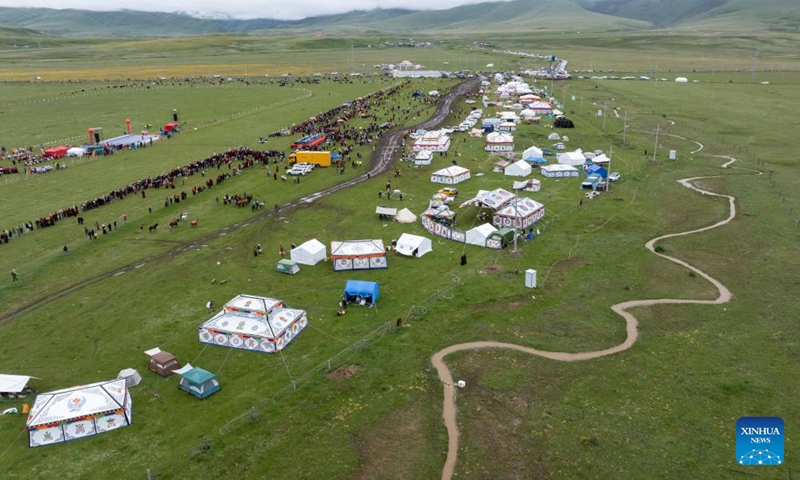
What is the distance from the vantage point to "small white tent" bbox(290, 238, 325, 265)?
54.5m

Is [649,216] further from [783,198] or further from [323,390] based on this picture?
[323,390]

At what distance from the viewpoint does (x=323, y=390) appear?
116 ft

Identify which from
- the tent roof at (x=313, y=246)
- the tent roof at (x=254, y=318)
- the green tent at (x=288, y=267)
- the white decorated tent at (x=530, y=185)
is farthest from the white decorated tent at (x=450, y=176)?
the tent roof at (x=254, y=318)

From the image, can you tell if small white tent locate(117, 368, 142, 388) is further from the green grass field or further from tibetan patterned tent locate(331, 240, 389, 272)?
tibetan patterned tent locate(331, 240, 389, 272)

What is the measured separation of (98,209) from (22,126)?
77.9 meters

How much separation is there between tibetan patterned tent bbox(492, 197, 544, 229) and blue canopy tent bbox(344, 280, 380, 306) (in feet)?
69.2

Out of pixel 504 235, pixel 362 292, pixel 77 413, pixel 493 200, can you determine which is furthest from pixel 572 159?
pixel 77 413

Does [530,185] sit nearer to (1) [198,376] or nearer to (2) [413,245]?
(2) [413,245]

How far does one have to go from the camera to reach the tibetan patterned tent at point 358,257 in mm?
53156

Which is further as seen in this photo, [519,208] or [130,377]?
[519,208]

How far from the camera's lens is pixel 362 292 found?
46281 millimetres

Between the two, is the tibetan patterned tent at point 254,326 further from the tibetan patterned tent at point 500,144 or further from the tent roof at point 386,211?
the tibetan patterned tent at point 500,144

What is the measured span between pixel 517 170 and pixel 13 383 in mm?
66716

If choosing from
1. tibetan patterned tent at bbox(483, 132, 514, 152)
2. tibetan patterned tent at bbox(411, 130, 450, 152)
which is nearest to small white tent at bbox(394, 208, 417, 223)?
tibetan patterned tent at bbox(411, 130, 450, 152)
